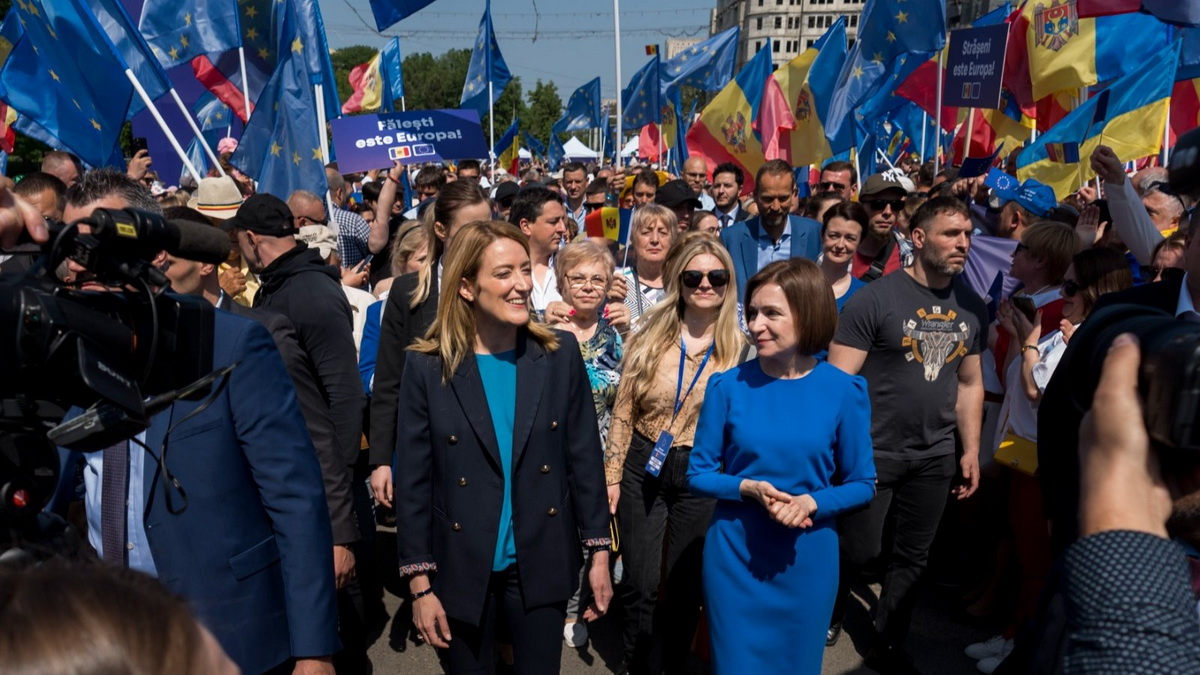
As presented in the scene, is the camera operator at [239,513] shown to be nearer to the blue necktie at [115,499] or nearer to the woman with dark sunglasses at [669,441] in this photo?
the blue necktie at [115,499]

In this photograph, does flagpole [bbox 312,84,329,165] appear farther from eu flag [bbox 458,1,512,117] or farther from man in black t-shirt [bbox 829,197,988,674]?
eu flag [bbox 458,1,512,117]

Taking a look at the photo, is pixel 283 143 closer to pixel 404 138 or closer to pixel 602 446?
pixel 404 138

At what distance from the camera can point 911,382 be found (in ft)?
14.9

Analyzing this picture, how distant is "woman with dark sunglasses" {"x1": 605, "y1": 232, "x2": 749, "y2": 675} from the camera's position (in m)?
4.18

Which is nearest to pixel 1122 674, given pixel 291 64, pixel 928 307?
A: pixel 928 307

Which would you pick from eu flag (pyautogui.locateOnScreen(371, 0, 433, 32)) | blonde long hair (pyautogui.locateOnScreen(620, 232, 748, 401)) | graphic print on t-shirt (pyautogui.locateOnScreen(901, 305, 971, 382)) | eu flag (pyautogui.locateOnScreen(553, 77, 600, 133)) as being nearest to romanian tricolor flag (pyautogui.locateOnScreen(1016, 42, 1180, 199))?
graphic print on t-shirt (pyautogui.locateOnScreen(901, 305, 971, 382))

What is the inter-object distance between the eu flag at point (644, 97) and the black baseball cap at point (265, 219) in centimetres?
901

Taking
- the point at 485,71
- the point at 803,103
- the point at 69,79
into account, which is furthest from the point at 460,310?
the point at 485,71

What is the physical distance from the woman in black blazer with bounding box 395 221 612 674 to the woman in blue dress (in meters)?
0.44

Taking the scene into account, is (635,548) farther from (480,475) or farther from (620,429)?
(480,475)

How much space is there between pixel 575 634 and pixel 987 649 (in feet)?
6.58

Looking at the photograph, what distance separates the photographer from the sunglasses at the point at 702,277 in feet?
14.0

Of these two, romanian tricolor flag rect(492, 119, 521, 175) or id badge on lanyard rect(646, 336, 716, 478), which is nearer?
id badge on lanyard rect(646, 336, 716, 478)

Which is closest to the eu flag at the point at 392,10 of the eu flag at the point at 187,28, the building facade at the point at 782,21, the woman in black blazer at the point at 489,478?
the eu flag at the point at 187,28
